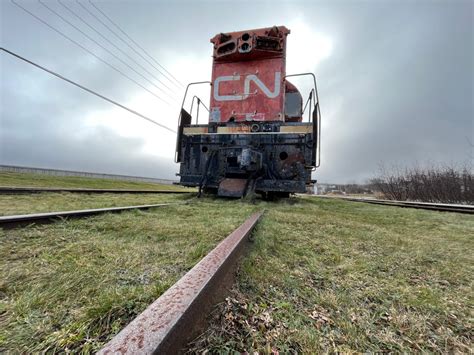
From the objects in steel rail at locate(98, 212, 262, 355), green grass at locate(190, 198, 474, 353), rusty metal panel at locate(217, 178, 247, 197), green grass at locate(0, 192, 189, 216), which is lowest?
green grass at locate(190, 198, 474, 353)

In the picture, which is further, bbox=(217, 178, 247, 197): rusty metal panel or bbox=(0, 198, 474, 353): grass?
bbox=(217, 178, 247, 197): rusty metal panel

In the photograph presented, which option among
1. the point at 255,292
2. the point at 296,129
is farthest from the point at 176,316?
the point at 296,129

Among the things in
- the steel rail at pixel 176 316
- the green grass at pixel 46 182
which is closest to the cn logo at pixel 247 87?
the steel rail at pixel 176 316

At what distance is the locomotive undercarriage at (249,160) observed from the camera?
4148 mm

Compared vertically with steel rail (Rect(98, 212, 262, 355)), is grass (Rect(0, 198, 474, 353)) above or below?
below

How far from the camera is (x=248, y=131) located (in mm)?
4531

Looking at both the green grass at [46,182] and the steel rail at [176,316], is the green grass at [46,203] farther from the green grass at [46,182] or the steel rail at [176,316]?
the green grass at [46,182]

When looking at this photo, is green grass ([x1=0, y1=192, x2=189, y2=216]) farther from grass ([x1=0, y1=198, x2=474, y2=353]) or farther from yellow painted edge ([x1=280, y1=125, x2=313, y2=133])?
yellow painted edge ([x1=280, y1=125, x2=313, y2=133])

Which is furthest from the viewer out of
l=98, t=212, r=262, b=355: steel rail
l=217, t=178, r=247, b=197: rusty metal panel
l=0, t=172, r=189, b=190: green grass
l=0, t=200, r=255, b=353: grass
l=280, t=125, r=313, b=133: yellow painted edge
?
l=0, t=172, r=189, b=190: green grass

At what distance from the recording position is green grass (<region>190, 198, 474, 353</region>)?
67cm

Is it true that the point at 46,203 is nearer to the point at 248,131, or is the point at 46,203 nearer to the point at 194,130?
the point at 194,130

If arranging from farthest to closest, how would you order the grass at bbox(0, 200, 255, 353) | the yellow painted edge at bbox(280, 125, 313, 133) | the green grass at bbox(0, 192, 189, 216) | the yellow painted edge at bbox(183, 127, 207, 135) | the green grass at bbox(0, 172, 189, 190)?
the green grass at bbox(0, 172, 189, 190), the yellow painted edge at bbox(183, 127, 207, 135), the yellow painted edge at bbox(280, 125, 313, 133), the green grass at bbox(0, 192, 189, 216), the grass at bbox(0, 200, 255, 353)

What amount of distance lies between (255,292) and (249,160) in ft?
10.2

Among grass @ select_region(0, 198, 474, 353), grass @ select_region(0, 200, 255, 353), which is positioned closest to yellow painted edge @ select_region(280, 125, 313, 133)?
grass @ select_region(0, 198, 474, 353)
